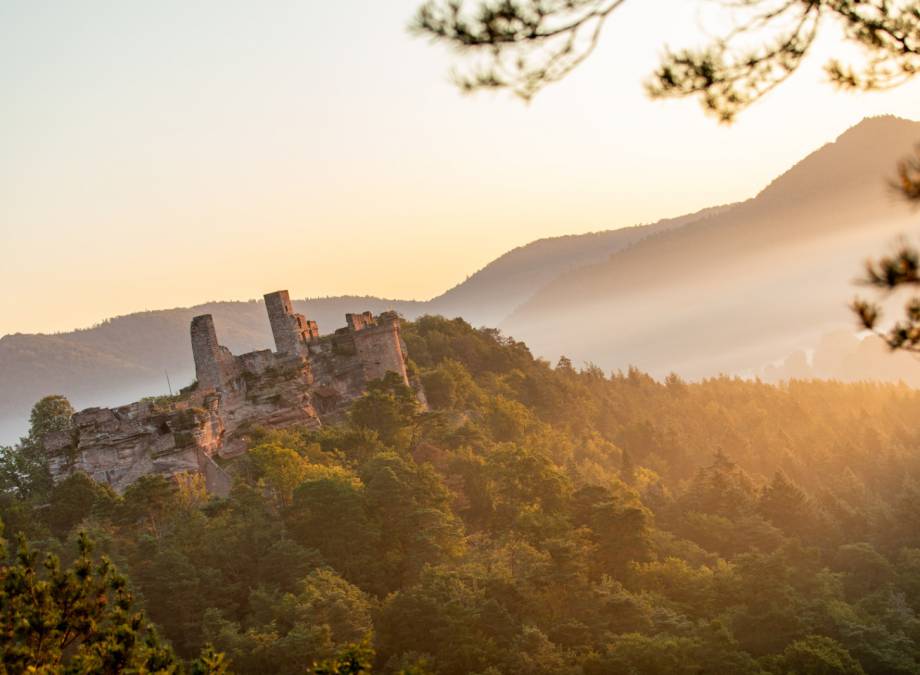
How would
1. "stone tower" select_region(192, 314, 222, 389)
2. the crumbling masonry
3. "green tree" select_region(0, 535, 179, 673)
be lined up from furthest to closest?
A: "stone tower" select_region(192, 314, 222, 389)
the crumbling masonry
"green tree" select_region(0, 535, 179, 673)

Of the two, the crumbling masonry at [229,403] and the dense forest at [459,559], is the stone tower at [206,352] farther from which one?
the dense forest at [459,559]

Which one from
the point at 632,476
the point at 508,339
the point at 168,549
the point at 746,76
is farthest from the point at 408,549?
the point at 508,339

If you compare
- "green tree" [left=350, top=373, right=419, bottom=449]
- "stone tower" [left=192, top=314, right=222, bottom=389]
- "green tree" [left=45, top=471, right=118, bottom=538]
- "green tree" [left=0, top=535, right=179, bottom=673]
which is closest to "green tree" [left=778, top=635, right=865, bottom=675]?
"green tree" [left=350, top=373, right=419, bottom=449]

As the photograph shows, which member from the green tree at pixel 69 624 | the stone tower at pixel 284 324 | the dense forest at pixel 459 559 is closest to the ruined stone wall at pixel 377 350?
the stone tower at pixel 284 324

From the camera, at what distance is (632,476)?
2480 inches

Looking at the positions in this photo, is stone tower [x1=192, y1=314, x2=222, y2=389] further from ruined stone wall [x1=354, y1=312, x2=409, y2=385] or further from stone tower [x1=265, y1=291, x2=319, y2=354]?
ruined stone wall [x1=354, y1=312, x2=409, y2=385]

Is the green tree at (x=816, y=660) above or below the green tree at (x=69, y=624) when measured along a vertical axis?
below

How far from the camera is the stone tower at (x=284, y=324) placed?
4859cm

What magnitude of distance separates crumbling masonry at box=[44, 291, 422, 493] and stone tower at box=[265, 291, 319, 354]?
5 centimetres

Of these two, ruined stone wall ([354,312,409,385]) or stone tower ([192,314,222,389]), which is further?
ruined stone wall ([354,312,409,385])

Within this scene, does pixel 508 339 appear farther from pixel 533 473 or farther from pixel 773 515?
pixel 533 473

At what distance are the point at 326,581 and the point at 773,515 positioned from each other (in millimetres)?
30838

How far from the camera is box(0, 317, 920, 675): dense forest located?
96.7 feet

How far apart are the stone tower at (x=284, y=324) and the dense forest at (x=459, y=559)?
4.41m
